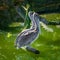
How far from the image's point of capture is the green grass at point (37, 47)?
501 centimetres

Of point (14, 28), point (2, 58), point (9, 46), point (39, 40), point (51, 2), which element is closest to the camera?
point (2, 58)

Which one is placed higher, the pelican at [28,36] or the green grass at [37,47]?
the pelican at [28,36]

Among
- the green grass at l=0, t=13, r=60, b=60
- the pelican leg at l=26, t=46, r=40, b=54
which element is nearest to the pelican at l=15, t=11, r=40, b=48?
the pelican leg at l=26, t=46, r=40, b=54

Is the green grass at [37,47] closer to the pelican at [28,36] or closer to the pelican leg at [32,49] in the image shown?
the pelican leg at [32,49]

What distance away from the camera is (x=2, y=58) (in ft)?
16.4

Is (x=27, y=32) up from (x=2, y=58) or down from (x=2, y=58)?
up

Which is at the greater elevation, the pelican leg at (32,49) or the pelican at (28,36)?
the pelican at (28,36)

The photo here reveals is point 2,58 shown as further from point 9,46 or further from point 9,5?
point 9,5

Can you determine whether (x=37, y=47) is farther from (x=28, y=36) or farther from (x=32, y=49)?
(x=28, y=36)

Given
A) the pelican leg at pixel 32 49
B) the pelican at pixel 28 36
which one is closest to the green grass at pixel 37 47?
the pelican leg at pixel 32 49

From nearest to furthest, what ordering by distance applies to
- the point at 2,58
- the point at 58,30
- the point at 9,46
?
the point at 2,58 < the point at 9,46 < the point at 58,30

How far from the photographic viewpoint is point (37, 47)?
5.45 metres

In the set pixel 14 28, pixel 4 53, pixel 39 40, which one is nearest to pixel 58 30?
pixel 39 40

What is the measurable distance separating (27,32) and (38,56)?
1.50 ft
